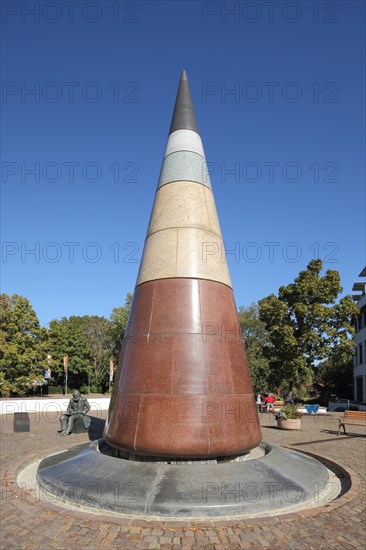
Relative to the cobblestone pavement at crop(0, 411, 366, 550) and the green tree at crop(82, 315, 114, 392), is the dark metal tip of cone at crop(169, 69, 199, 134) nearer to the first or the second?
the cobblestone pavement at crop(0, 411, 366, 550)

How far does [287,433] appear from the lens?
1503 cm

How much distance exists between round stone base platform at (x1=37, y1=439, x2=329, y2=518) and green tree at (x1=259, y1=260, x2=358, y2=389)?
56.1 ft

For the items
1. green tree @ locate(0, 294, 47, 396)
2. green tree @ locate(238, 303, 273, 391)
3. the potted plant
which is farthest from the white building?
green tree @ locate(0, 294, 47, 396)

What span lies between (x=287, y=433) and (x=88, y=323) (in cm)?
4521

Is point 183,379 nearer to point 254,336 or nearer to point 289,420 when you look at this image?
point 289,420

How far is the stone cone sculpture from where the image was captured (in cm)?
712

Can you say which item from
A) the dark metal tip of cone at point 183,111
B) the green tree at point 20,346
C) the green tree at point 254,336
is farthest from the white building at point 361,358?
the dark metal tip of cone at point 183,111

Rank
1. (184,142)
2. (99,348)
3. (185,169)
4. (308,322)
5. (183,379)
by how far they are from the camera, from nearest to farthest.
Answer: (183,379), (185,169), (184,142), (308,322), (99,348)

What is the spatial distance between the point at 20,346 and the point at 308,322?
24.0 meters

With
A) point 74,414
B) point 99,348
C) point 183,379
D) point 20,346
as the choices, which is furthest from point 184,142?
point 99,348

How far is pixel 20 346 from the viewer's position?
112 ft

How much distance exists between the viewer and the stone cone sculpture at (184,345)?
7121mm

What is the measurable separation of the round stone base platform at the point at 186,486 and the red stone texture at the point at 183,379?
429 mm

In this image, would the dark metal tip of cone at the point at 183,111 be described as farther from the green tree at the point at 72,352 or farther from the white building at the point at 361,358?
the green tree at the point at 72,352
